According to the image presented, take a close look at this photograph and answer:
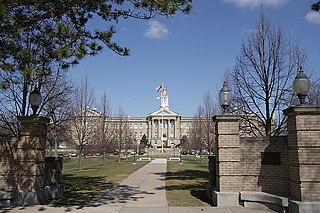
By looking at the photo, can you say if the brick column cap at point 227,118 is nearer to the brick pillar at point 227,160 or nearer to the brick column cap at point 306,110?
the brick pillar at point 227,160

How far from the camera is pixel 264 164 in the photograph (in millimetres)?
9484

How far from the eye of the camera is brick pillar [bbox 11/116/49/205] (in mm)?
9898

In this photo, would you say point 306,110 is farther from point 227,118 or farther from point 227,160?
point 227,160

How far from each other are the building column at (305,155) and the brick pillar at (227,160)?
1.62 m

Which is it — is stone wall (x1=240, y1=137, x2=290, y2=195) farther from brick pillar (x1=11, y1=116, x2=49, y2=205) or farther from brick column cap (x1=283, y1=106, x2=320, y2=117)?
brick pillar (x1=11, y1=116, x2=49, y2=205)

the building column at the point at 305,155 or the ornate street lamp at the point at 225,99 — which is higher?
the ornate street lamp at the point at 225,99

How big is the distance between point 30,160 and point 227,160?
6.06 m

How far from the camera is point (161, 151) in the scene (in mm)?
83188

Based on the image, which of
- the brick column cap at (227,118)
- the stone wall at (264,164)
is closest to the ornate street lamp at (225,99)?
the brick column cap at (227,118)

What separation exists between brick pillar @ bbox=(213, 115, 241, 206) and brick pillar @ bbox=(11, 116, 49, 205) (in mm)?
5495

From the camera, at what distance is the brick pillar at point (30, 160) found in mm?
9898

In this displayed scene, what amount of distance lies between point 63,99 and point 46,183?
12.3m

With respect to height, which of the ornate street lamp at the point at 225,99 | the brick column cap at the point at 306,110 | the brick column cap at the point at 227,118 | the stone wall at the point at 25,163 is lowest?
the stone wall at the point at 25,163

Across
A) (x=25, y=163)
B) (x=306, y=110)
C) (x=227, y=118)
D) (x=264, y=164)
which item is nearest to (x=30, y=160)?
(x=25, y=163)
